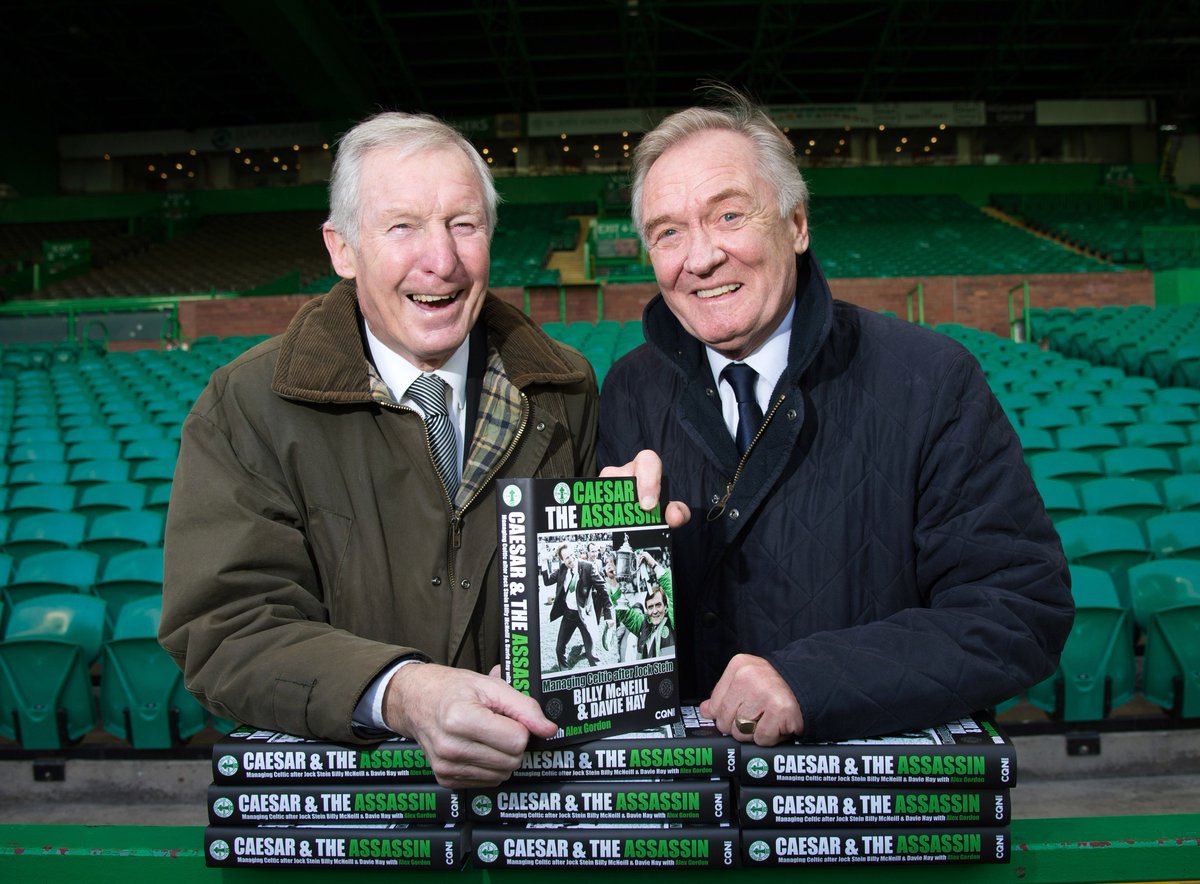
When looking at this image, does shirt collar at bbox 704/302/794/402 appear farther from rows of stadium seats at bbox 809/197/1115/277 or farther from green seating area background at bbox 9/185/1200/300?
green seating area background at bbox 9/185/1200/300

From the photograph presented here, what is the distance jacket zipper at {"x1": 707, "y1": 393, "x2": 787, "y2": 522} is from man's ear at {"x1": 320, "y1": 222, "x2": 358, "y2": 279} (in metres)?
0.76

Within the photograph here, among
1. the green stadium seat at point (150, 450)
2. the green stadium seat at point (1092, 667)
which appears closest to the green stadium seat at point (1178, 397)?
the green stadium seat at point (1092, 667)

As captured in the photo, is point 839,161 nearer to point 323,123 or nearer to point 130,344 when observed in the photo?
point 323,123

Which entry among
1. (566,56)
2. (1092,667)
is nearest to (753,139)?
(1092,667)

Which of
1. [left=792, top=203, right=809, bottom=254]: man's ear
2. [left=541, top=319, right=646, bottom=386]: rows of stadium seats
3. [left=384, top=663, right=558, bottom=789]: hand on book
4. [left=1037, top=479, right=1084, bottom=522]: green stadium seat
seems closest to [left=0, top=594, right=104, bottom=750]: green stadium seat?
[left=384, top=663, right=558, bottom=789]: hand on book

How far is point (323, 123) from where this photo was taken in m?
23.0

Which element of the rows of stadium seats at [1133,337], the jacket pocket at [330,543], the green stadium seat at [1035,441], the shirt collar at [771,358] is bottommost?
the jacket pocket at [330,543]

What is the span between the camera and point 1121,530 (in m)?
4.21

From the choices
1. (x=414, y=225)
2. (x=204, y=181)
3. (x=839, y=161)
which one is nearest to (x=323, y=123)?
(x=204, y=181)

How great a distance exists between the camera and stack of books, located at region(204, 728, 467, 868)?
1.06 metres

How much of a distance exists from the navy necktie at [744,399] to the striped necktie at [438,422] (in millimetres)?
507

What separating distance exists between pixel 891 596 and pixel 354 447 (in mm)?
921

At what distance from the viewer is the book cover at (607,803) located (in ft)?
3.50

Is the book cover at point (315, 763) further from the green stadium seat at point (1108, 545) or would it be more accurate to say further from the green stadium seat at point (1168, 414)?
the green stadium seat at point (1168, 414)
